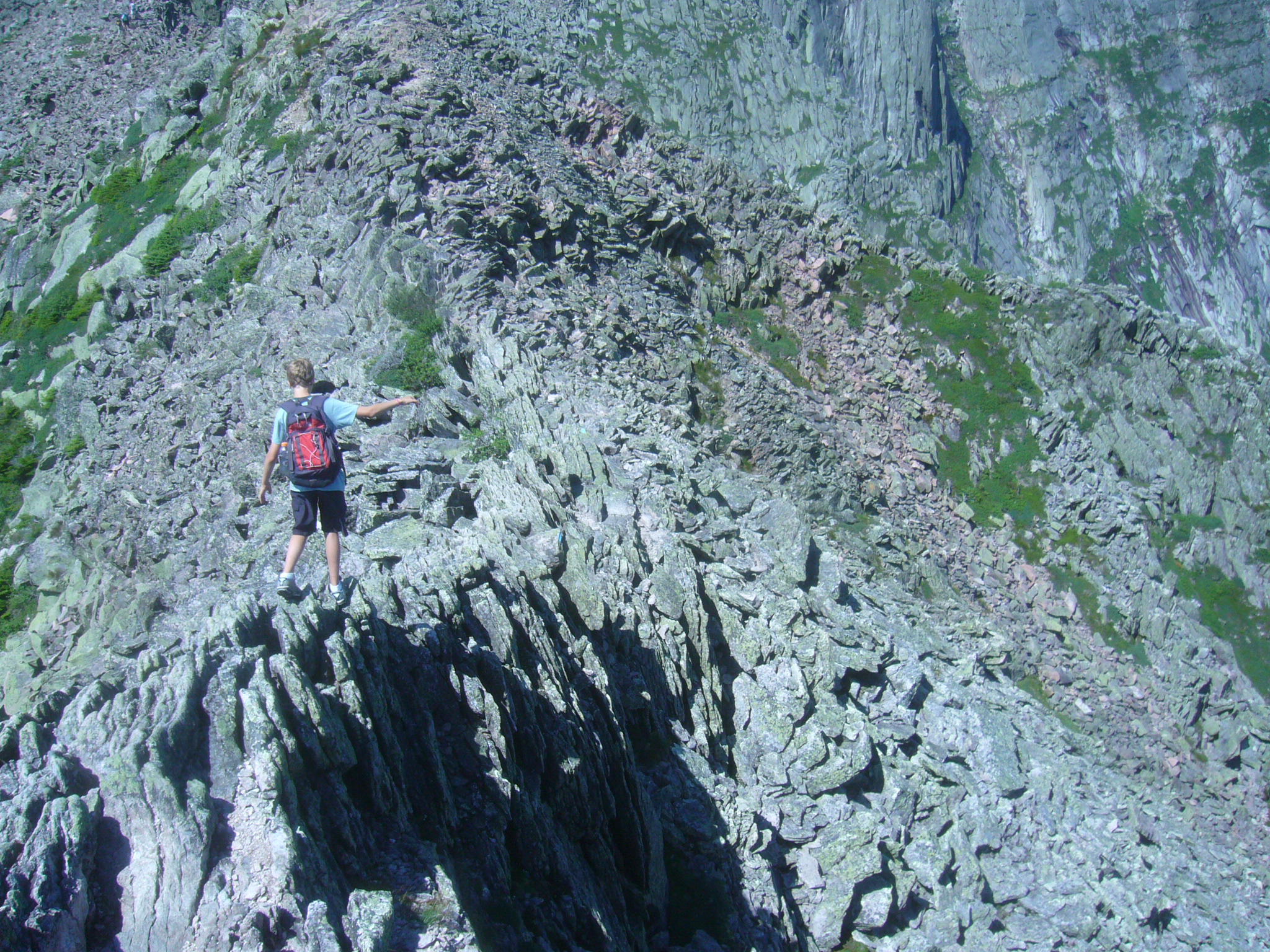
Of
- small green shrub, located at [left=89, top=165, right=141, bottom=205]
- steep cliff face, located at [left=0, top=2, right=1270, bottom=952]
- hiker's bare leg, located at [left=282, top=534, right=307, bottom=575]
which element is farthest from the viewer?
small green shrub, located at [left=89, top=165, right=141, bottom=205]

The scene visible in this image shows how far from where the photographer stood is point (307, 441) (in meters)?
8.52

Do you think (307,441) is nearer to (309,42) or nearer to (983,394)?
(983,394)

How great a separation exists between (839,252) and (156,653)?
27.8 meters

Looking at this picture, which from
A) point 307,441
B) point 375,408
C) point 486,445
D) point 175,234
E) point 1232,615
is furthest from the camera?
point 1232,615

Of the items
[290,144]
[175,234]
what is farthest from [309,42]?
[175,234]

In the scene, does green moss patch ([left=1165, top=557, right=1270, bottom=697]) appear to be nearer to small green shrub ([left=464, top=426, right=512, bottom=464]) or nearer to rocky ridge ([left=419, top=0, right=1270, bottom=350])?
rocky ridge ([left=419, top=0, right=1270, bottom=350])

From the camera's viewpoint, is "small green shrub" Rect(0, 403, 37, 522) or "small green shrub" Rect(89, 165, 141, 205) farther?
"small green shrub" Rect(89, 165, 141, 205)

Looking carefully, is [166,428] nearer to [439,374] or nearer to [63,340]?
[439,374]

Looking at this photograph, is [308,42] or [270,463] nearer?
[270,463]

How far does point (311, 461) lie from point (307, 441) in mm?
220

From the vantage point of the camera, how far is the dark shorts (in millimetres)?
8906

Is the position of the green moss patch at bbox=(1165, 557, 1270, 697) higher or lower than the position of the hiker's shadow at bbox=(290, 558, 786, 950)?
lower

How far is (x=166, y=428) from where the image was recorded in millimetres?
18078

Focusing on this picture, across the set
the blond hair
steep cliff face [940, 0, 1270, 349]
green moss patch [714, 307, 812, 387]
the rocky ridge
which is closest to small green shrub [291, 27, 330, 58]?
green moss patch [714, 307, 812, 387]
